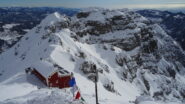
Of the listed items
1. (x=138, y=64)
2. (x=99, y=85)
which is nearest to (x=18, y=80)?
(x=99, y=85)

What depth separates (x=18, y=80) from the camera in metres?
50.4

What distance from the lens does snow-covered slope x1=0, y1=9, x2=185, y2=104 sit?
68062 millimetres

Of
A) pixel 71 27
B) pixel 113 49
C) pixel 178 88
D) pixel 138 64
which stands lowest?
pixel 178 88

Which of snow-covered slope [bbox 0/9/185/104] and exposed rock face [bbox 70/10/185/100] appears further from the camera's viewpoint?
exposed rock face [bbox 70/10/185/100]

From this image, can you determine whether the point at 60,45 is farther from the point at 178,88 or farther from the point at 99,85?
the point at 178,88

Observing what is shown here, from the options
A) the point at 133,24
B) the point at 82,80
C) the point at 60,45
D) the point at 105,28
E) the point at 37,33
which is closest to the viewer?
the point at 82,80

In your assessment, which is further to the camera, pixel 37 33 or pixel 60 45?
pixel 37 33

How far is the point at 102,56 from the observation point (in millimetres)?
91562

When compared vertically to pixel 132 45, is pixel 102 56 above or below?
below

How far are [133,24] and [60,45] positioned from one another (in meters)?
49.2

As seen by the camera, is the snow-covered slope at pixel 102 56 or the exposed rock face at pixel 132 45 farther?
the exposed rock face at pixel 132 45

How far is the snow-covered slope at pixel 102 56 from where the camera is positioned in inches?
2680

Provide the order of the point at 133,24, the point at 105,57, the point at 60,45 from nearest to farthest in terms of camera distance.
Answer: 1. the point at 60,45
2. the point at 105,57
3. the point at 133,24

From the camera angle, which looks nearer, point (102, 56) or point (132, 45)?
point (102, 56)
